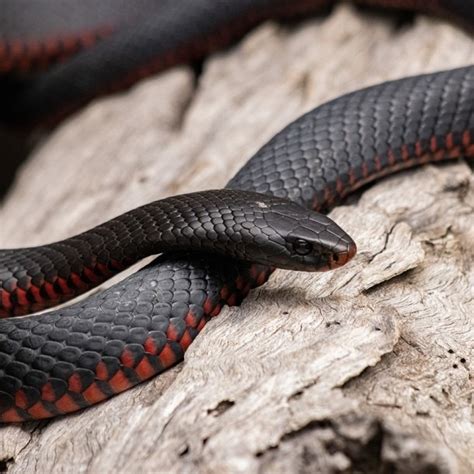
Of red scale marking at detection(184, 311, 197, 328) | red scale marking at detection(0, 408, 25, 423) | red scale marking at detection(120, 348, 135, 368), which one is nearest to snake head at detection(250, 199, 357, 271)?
red scale marking at detection(184, 311, 197, 328)

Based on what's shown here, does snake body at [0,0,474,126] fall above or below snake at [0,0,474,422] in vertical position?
above

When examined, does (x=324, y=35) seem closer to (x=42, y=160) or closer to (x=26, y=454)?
(x=42, y=160)

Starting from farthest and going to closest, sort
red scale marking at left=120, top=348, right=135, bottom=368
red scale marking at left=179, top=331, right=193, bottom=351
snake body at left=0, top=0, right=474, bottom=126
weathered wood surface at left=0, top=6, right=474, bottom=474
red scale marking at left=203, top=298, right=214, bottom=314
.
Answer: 1. snake body at left=0, top=0, right=474, bottom=126
2. red scale marking at left=203, top=298, right=214, bottom=314
3. red scale marking at left=179, top=331, right=193, bottom=351
4. red scale marking at left=120, top=348, right=135, bottom=368
5. weathered wood surface at left=0, top=6, right=474, bottom=474

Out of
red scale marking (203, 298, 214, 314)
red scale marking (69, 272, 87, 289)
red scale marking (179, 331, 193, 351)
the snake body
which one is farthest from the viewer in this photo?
the snake body

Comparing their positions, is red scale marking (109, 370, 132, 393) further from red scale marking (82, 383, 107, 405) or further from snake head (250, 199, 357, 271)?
snake head (250, 199, 357, 271)

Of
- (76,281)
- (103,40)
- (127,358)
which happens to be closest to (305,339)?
(127,358)

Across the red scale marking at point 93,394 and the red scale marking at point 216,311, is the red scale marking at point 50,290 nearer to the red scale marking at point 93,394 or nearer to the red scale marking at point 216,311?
the red scale marking at point 93,394

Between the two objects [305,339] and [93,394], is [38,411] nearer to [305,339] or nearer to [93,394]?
[93,394]

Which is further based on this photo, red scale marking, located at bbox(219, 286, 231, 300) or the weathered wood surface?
red scale marking, located at bbox(219, 286, 231, 300)
